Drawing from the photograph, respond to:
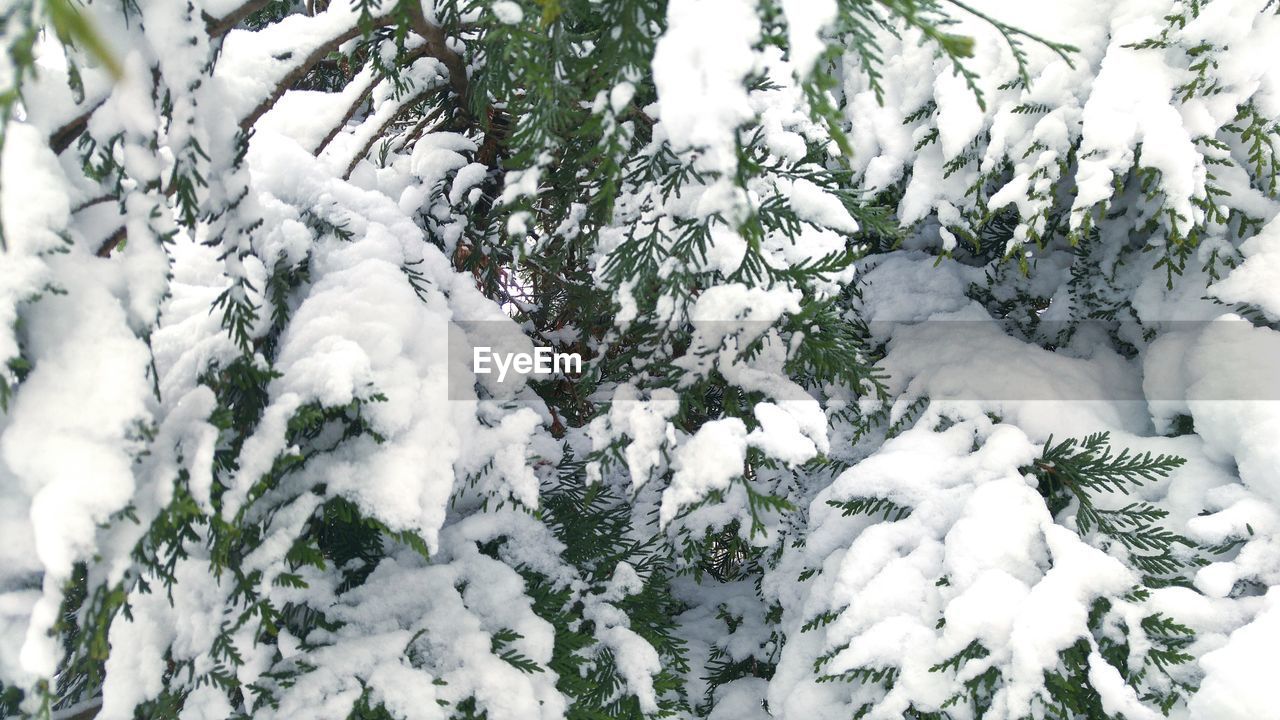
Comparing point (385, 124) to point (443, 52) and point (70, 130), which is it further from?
point (70, 130)

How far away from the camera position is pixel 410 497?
57.6 inches

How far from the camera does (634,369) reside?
202cm

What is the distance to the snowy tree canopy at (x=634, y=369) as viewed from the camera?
1173 millimetres

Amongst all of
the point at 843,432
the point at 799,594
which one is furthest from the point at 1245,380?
the point at 799,594

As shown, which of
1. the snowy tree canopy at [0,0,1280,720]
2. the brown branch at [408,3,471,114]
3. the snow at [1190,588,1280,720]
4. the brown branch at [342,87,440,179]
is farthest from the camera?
the brown branch at [342,87,440,179]

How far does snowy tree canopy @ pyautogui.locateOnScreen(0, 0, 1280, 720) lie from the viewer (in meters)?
1.17

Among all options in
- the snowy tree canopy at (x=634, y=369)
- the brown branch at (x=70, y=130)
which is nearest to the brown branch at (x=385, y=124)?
the snowy tree canopy at (x=634, y=369)

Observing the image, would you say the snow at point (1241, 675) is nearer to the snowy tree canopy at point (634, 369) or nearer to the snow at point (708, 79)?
the snowy tree canopy at point (634, 369)

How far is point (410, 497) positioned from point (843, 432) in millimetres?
1801

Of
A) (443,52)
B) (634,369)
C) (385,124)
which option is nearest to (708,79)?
(634,369)

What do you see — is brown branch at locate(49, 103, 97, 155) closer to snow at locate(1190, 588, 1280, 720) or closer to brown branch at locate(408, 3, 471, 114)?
brown branch at locate(408, 3, 471, 114)

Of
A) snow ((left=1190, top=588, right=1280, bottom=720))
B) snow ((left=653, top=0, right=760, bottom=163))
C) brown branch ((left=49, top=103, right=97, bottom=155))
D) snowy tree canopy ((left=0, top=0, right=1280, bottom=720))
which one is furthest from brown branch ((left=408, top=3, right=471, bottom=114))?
snow ((left=1190, top=588, right=1280, bottom=720))

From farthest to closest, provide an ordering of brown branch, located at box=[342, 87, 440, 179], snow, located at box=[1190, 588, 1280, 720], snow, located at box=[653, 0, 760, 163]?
1. brown branch, located at box=[342, 87, 440, 179]
2. snow, located at box=[1190, 588, 1280, 720]
3. snow, located at box=[653, 0, 760, 163]

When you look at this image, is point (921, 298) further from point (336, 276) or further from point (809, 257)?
point (336, 276)
